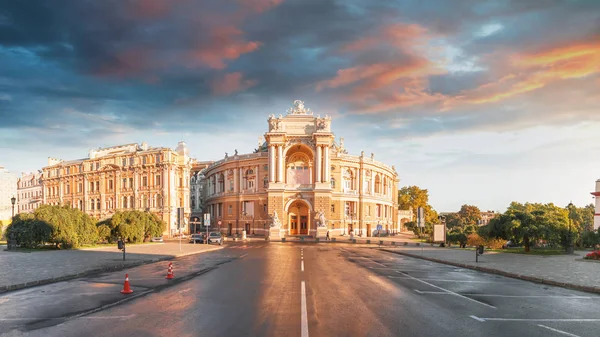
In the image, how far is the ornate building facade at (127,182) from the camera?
85500 millimetres

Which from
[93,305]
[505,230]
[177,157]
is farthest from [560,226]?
[177,157]

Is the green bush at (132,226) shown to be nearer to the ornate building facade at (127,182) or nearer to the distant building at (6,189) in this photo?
the ornate building facade at (127,182)

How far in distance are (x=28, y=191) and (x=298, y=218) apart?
81917 mm

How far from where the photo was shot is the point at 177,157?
8950 centimetres

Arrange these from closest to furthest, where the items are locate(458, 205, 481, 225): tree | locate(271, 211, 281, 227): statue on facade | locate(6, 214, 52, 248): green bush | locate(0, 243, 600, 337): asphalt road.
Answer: locate(0, 243, 600, 337): asphalt road < locate(6, 214, 52, 248): green bush < locate(271, 211, 281, 227): statue on facade < locate(458, 205, 481, 225): tree

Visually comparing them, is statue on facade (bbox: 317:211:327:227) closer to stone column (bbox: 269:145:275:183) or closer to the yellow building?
the yellow building

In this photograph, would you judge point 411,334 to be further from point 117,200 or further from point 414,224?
point 117,200

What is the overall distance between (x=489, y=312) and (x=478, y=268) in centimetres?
1354

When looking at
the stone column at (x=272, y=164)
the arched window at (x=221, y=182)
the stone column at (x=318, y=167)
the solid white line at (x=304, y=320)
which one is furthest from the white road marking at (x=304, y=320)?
the arched window at (x=221, y=182)

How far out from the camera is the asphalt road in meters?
9.63

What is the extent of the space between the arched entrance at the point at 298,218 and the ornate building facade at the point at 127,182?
21.1 metres

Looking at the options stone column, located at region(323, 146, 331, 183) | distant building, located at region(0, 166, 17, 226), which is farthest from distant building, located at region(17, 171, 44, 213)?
stone column, located at region(323, 146, 331, 183)

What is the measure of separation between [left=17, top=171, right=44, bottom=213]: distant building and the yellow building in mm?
54311

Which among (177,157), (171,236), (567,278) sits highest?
(177,157)
